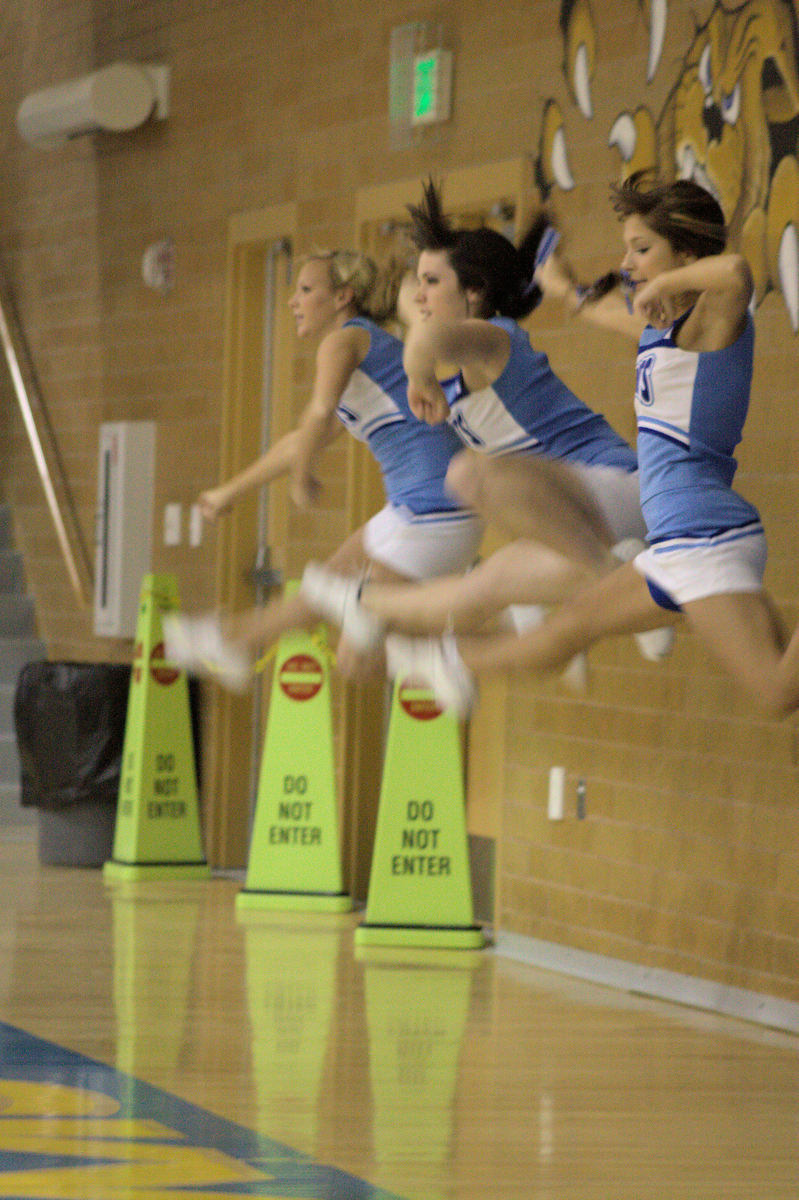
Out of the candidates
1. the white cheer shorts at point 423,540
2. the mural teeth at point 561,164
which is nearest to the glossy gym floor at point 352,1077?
the white cheer shorts at point 423,540

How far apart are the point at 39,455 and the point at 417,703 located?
4004mm

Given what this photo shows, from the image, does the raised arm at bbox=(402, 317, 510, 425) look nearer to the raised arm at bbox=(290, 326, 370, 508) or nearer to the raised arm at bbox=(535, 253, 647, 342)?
the raised arm at bbox=(535, 253, 647, 342)

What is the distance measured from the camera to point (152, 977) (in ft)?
20.5

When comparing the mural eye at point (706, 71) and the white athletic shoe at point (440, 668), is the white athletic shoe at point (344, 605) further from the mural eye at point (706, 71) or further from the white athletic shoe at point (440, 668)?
the mural eye at point (706, 71)

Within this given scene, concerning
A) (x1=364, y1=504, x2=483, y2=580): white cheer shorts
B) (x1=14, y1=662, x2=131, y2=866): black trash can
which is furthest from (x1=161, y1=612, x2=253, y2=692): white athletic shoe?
(x1=14, y1=662, x2=131, y2=866): black trash can

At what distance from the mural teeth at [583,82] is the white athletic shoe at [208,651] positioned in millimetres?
2214

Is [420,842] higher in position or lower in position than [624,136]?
lower

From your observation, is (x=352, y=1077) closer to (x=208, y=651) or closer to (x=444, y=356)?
(x=208, y=651)

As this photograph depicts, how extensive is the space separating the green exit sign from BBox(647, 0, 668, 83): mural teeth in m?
1.18

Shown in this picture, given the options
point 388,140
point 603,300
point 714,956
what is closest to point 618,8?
point 388,140

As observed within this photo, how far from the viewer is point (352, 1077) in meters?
5.11

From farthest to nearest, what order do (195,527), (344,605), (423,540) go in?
(195,527), (423,540), (344,605)

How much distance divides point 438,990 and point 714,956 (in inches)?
34.3

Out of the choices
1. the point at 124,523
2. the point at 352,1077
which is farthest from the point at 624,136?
the point at 124,523
